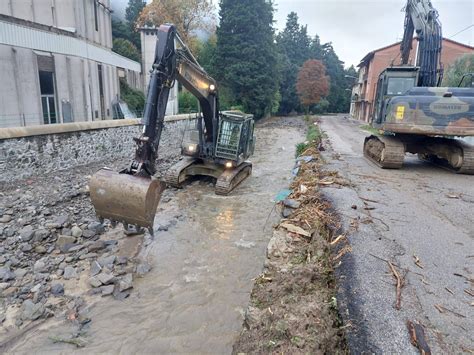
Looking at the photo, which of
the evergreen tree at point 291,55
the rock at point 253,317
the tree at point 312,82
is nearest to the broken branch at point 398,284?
the rock at point 253,317

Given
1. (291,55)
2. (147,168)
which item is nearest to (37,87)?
(147,168)

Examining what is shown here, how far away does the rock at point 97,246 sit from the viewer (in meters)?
5.91

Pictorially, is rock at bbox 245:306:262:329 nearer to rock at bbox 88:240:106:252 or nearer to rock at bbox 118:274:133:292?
rock at bbox 118:274:133:292

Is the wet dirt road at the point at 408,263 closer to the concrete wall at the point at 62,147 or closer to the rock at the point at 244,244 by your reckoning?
the rock at the point at 244,244

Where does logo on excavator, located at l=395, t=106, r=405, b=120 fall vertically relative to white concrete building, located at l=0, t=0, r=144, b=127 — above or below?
below

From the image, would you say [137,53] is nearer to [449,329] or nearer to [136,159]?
[136,159]

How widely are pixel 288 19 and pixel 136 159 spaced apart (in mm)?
63849

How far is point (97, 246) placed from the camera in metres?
5.97

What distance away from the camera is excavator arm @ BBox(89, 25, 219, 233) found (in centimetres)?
496

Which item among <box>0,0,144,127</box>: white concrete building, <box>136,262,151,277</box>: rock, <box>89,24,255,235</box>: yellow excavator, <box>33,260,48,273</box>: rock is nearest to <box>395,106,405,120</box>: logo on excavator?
<box>89,24,255,235</box>: yellow excavator

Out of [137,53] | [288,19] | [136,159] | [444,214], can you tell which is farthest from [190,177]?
[288,19]

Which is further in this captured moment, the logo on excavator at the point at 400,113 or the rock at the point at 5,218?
the logo on excavator at the point at 400,113

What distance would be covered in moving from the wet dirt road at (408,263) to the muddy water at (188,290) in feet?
5.38

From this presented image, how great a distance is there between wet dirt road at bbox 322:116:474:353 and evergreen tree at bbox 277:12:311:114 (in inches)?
1782
